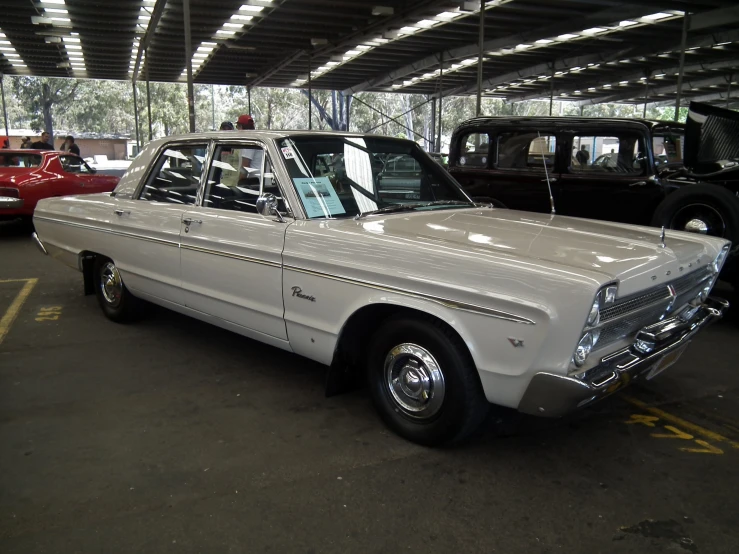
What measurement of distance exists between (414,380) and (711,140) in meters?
5.04

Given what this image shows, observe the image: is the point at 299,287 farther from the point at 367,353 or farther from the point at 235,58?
the point at 235,58

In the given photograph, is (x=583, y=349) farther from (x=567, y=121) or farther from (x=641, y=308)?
(x=567, y=121)

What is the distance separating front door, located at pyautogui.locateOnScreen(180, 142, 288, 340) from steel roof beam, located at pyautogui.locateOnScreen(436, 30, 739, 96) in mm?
14197

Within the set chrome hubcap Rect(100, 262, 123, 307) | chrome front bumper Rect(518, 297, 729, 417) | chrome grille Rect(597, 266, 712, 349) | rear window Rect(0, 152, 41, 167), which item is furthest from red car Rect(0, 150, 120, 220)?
chrome grille Rect(597, 266, 712, 349)

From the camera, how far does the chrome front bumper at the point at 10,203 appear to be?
10.1 meters

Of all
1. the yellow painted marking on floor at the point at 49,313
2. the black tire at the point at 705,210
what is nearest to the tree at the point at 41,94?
the yellow painted marking on floor at the point at 49,313

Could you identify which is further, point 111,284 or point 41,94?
point 41,94

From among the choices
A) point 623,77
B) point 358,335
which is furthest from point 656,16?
point 358,335

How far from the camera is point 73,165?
11148 mm

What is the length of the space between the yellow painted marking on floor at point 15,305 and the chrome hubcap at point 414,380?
3.58 metres

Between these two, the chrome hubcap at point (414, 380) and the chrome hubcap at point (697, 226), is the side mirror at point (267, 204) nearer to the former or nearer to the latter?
the chrome hubcap at point (414, 380)

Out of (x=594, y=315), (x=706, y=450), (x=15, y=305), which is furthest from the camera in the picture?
(x=15, y=305)

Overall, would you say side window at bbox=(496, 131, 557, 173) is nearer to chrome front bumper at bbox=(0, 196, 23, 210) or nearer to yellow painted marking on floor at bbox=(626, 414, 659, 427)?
yellow painted marking on floor at bbox=(626, 414, 659, 427)

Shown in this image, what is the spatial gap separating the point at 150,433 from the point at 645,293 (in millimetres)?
2752
